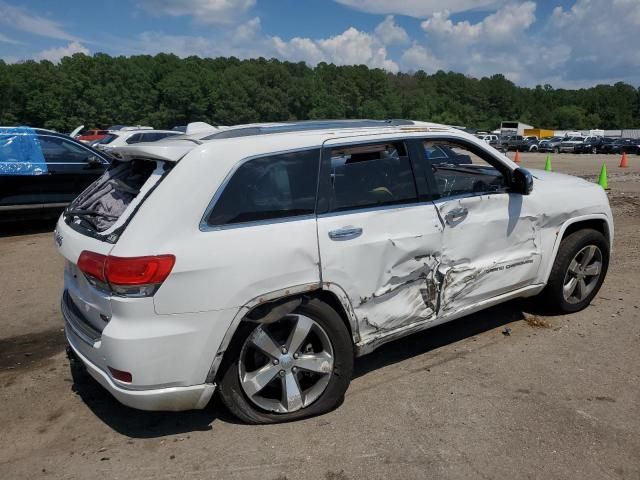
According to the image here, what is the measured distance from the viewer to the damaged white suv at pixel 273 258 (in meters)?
2.90

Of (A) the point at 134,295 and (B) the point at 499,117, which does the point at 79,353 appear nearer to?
(A) the point at 134,295

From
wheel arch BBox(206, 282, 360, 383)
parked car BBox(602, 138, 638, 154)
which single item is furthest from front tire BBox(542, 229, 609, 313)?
parked car BBox(602, 138, 638, 154)

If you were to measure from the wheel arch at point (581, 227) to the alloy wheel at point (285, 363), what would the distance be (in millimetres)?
2294

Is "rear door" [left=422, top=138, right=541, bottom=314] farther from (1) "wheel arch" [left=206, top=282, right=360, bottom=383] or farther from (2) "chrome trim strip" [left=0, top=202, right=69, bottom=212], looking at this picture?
(2) "chrome trim strip" [left=0, top=202, right=69, bottom=212]

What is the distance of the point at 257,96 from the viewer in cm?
11388

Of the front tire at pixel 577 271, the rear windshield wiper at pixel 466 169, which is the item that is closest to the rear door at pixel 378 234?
the rear windshield wiper at pixel 466 169

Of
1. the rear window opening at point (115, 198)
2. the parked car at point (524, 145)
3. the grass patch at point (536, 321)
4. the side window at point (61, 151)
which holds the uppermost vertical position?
the rear window opening at point (115, 198)

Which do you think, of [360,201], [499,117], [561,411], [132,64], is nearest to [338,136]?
[360,201]

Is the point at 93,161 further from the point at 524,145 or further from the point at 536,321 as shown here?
the point at 524,145

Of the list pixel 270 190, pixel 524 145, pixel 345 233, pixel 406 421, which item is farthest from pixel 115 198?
pixel 524 145

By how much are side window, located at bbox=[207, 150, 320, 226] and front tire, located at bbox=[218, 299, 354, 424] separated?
22.6 inches

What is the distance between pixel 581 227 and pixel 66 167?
7.60 m

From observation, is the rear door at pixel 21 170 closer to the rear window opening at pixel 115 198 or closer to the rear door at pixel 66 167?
the rear door at pixel 66 167

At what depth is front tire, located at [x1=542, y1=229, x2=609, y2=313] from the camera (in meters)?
4.76
